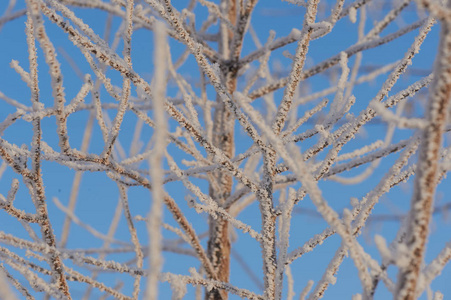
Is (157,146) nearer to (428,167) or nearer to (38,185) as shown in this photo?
(428,167)

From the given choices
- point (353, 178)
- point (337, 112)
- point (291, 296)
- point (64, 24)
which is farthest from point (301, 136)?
point (353, 178)

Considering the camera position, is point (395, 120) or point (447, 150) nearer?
point (395, 120)

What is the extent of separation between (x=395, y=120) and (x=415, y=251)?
20 centimetres

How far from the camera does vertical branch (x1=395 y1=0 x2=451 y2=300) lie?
580 mm

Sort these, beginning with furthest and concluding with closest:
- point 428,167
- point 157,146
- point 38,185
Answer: point 38,185, point 428,167, point 157,146

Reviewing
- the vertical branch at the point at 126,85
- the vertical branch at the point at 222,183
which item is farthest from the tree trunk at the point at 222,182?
the vertical branch at the point at 126,85

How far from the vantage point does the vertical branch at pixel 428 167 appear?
580 millimetres

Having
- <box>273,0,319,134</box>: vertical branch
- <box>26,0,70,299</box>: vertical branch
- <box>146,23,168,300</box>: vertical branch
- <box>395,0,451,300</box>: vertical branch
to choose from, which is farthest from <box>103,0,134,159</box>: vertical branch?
<box>395,0,451,300</box>: vertical branch

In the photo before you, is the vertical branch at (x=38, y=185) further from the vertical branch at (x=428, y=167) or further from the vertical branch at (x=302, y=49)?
the vertical branch at (x=428, y=167)

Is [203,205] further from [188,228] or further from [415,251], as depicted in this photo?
[415,251]

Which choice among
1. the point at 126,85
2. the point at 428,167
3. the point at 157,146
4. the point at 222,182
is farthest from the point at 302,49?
the point at 222,182

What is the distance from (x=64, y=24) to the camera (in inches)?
40.7

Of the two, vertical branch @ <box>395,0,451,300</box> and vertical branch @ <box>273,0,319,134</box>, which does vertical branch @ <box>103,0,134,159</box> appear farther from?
vertical branch @ <box>395,0,451,300</box>

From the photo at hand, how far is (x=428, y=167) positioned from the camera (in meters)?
0.61
